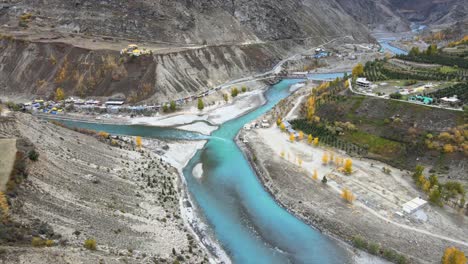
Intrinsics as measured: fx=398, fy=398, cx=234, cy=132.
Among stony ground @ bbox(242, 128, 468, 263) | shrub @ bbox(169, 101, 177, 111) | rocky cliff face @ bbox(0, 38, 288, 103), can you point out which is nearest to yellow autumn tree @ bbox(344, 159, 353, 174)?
stony ground @ bbox(242, 128, 468, 263)

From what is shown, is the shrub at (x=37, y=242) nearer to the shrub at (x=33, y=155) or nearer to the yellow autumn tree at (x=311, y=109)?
the shrub at (x=33, y=155)

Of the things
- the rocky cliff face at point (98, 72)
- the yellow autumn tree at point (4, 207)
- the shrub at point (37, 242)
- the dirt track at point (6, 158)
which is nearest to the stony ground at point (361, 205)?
the shrub at point (37, 242)

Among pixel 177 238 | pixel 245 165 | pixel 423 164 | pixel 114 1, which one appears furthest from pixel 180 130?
pixel 114 1

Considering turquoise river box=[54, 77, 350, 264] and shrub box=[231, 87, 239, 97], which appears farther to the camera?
shrub box=[231, 87, 239, 97]

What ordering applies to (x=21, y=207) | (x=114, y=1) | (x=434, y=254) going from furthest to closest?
(x=114, y=1) → (x=434, y=254) → (x=21, y=207)

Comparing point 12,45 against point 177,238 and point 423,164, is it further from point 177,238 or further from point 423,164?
point 423,164

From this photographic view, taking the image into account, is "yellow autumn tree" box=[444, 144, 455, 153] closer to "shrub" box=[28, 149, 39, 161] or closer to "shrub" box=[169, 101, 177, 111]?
"shrub" box=[169, 101, 177, 111]

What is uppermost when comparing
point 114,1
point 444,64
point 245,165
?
point 114,1
